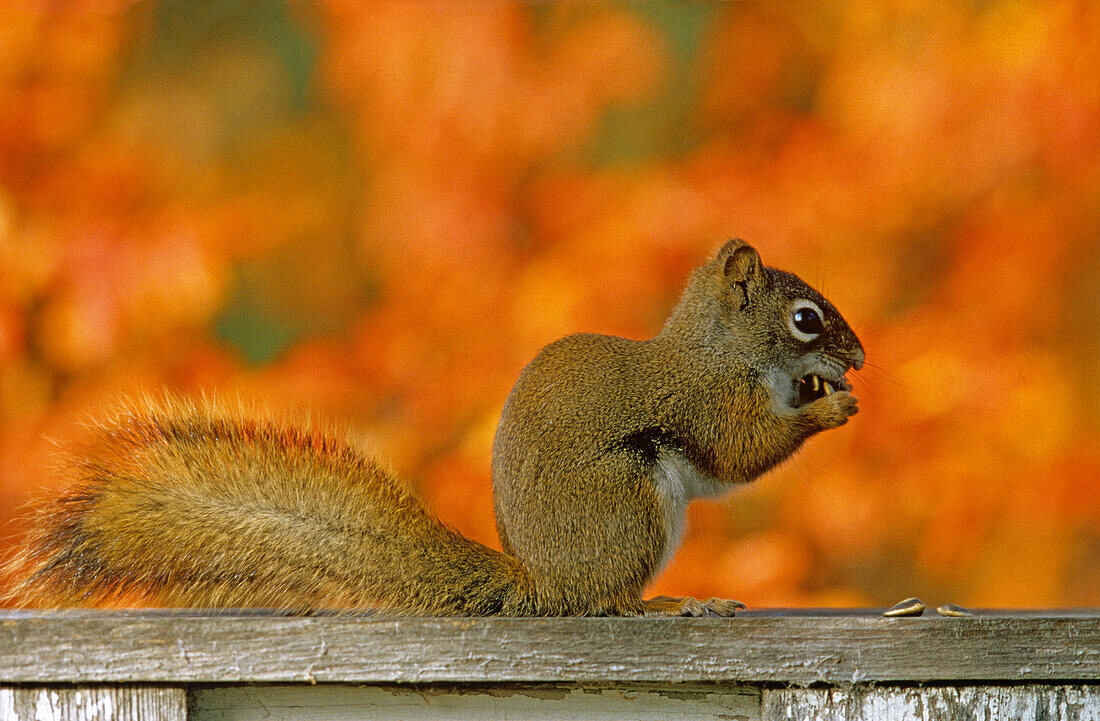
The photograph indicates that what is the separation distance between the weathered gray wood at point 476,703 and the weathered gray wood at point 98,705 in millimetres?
28

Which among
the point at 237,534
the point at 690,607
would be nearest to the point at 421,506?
the point at 237,534

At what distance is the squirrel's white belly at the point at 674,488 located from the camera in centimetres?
101

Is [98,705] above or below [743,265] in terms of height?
below

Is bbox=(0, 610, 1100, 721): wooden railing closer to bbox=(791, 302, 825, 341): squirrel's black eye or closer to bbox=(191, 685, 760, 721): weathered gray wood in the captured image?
bbox=(191, 685, 760, 721): weathered gray wood

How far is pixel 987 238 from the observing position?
2.22 m

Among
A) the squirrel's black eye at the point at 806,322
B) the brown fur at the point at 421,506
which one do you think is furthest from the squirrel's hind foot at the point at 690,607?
the squirrel's black eye at the point at 806,322

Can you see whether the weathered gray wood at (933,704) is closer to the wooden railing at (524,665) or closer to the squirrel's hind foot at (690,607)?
the wooden railing at (524,665)

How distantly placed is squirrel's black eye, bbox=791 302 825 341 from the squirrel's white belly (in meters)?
0.18

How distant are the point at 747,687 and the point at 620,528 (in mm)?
180

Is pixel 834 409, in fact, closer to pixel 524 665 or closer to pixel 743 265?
pixel 743 265

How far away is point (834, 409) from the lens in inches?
41.8

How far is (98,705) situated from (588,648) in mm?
369

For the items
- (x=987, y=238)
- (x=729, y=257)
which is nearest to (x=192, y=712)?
(x=729, y=257)

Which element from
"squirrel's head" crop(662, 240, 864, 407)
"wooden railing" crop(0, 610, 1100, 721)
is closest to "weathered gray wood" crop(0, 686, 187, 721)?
"wooden railing" crop(0, 610, 1100, 721)
